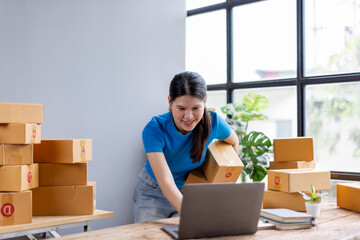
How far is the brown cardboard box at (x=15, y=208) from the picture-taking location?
210 centimetres

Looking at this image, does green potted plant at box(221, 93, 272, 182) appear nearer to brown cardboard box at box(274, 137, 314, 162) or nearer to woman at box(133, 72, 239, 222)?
brown cardboard box at box(274, 137, 314, 162)

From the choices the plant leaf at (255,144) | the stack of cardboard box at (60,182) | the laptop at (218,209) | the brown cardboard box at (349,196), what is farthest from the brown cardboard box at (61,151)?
the plant leaf at (255,144)

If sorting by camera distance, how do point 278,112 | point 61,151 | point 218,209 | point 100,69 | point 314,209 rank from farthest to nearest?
point 278,112 → point 100,69 → point 61,151 → point 314,209 → point 218,209

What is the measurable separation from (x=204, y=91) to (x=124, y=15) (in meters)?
1.79

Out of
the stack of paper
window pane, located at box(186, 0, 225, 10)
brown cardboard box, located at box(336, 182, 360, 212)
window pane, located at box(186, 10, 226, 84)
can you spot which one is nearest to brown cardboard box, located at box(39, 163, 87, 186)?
the stack of paper

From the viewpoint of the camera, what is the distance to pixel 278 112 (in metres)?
3.83

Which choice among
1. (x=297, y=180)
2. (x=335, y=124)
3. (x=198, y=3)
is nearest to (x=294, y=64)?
(x=335, y=124)

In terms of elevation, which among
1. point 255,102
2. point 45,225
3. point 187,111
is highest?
point 255,102

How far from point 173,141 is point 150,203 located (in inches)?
13.9

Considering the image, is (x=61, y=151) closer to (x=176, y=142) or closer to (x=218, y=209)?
(x=176, y=142)

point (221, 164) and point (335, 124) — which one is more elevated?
point (335, 124)

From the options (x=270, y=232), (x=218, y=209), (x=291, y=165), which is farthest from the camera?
(x=291, y=165)

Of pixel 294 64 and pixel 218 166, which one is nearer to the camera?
pixel 218 166

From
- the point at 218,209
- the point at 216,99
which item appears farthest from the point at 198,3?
the point at 218,209
